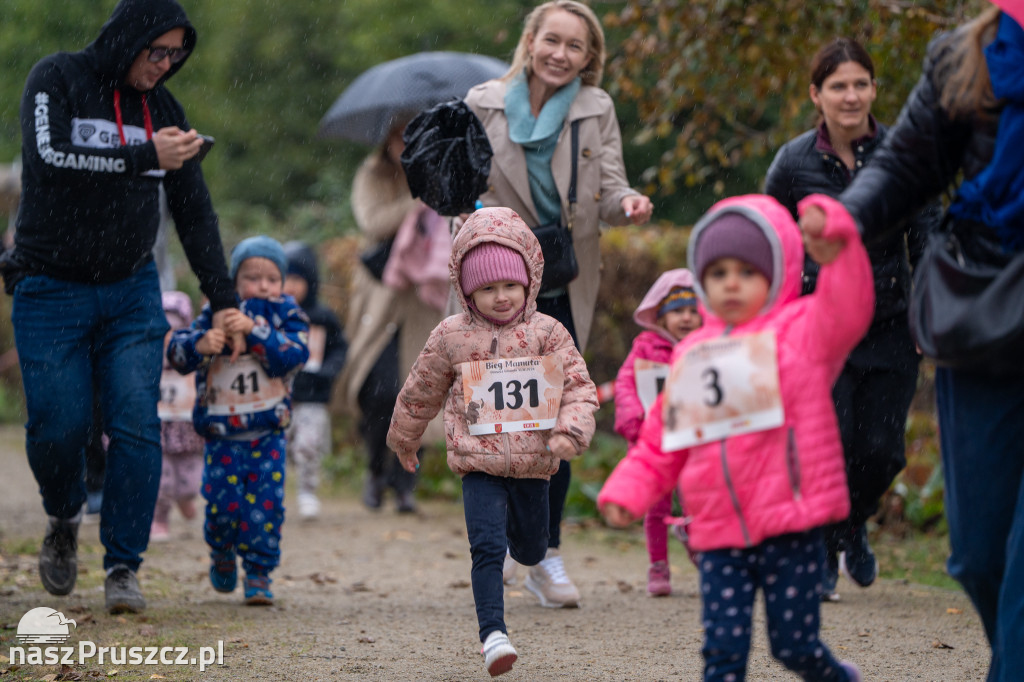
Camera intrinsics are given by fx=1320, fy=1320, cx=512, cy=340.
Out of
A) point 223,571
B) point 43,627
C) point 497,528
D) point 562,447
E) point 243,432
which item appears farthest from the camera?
point 223,571

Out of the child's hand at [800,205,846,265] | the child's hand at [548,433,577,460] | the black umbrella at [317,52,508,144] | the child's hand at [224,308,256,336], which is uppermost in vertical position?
the black umbrella at [317,52,508,144]

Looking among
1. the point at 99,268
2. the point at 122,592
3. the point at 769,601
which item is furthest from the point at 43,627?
the point at 769,601

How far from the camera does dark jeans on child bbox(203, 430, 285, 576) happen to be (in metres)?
5.95

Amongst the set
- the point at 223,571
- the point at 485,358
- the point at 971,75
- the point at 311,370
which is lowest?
the point at 223,571

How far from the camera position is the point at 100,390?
18.8 feet

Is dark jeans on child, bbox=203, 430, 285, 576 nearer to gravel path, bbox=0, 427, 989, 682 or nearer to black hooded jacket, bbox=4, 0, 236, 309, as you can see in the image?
gravel path, bbox=0, 427, 989, 682

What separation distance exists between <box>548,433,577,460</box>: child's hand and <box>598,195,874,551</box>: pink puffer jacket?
108 centimetres

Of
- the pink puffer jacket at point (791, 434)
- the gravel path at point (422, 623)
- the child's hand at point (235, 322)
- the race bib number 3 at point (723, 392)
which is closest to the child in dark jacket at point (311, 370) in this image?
the gravel path at point (422, 623)

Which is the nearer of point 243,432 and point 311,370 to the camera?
point 243,432

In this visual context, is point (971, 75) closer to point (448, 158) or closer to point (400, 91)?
point (448, 158)

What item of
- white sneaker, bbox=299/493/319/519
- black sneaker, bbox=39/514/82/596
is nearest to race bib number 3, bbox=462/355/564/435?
black sneaker, bbox=39/514/82/596

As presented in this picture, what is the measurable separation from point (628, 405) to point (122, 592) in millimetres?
2407

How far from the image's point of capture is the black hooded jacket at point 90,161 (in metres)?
5.38

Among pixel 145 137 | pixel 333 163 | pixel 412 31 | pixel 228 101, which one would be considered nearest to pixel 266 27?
pixel 228 101
